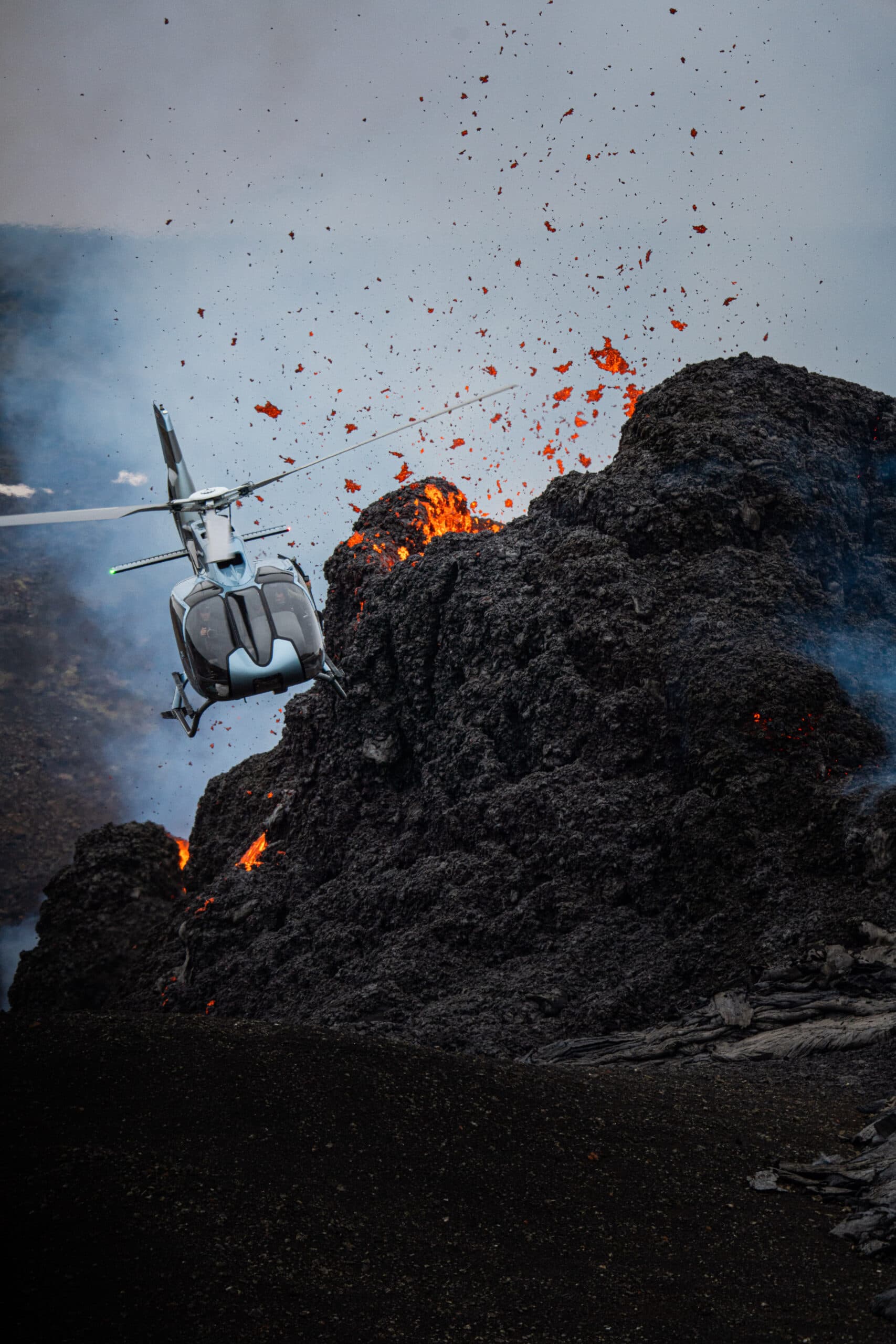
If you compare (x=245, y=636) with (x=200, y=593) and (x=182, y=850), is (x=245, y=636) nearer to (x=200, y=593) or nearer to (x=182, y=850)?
(x=200, y=593)

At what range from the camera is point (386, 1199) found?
945 cm

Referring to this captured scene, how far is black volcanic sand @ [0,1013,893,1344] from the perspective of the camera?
7797mm

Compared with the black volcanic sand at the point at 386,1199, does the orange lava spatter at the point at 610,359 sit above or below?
above

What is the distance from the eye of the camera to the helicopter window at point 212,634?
14508 millimetres

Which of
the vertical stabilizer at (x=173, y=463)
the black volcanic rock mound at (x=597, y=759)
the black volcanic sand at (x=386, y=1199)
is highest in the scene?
the vertical stabilizer at (x=173, y=463)

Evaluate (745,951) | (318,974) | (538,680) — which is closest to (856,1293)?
(745,951)

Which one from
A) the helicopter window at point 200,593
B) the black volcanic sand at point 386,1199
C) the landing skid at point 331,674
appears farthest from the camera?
the landing skid at point 331,674

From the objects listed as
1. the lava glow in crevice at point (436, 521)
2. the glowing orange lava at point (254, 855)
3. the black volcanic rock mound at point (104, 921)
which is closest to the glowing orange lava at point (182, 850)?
the black volcanic rock mound at point (104, 921)

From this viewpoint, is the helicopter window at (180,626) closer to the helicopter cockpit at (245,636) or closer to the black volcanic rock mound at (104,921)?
the helicopter cockpit at (245,636)

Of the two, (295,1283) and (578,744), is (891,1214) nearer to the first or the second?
(295,1283)

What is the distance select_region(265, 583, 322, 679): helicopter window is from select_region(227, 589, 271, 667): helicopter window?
158 millimetres

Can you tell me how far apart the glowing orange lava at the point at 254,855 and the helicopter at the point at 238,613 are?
32.5 ft

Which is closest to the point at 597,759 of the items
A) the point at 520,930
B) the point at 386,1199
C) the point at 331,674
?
the point at 520,930

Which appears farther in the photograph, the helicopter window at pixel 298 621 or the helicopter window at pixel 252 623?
the helicopter window at pixel 298 621
